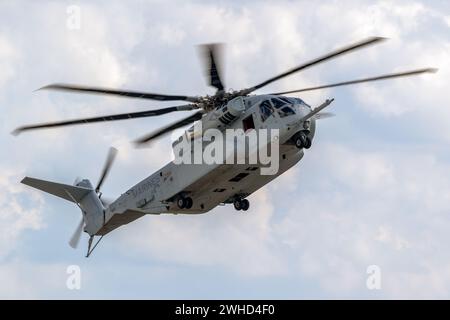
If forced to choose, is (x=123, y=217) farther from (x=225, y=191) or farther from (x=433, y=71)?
(x=433, y=71)

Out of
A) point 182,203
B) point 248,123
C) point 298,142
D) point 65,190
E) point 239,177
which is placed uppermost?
point 65,190

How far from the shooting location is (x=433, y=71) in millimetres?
44562

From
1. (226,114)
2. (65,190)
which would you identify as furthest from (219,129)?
(65,190)

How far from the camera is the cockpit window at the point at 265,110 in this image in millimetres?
47000

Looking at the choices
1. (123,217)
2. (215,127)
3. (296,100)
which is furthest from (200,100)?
(123,217)

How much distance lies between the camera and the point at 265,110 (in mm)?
47156

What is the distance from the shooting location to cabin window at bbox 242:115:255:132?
47.5m

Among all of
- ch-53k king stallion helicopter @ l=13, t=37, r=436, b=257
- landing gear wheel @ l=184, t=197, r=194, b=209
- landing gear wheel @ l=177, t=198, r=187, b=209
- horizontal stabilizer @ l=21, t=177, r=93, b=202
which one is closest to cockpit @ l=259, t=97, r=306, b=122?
ch-53k king stallion helicopter @ l=13, t=37, r=436, b=257

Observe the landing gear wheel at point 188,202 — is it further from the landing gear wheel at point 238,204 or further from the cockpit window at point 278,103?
the cockpit window at point 278,103

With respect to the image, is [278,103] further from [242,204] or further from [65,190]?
[65,190]

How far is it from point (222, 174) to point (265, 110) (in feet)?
13.5

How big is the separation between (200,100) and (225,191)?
5.43 m

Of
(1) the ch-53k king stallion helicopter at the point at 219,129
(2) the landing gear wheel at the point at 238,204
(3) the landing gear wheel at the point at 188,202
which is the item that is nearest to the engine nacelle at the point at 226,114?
(1) the ch-53k king stallion helicopter at the point at 219,129

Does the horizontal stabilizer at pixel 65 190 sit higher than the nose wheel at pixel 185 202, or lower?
higher
